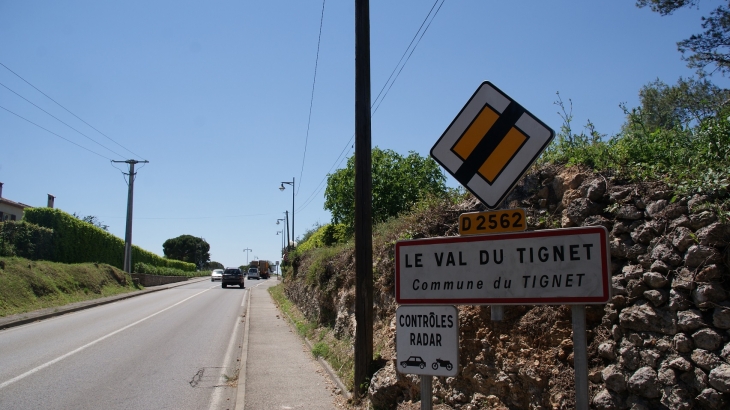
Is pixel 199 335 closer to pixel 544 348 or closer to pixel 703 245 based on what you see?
pixel 544 348

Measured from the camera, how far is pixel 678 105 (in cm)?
1159

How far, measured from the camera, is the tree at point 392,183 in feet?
50.4

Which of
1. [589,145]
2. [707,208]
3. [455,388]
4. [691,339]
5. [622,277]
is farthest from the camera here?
[589,145]

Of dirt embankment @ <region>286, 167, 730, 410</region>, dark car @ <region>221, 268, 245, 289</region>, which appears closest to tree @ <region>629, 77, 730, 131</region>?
dirt embankment @ <region>286, 167, 730, 410</region>

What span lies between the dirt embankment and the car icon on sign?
1.66m

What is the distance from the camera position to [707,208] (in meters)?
3.92

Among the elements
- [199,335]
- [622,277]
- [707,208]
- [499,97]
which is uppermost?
[499,97]

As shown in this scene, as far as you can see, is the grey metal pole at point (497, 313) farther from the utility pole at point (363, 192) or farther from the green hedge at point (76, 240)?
the green hedge at point (76, 240)

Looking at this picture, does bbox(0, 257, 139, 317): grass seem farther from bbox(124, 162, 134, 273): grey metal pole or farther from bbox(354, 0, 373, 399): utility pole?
bbox(354, 0, 373, 399): utility pole

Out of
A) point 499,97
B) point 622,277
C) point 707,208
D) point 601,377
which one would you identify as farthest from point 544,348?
point 499,97

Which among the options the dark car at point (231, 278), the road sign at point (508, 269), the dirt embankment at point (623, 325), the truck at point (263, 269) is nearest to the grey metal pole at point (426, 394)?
the road sign at point (508, 269)

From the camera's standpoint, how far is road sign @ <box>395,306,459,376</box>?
10.5 ft

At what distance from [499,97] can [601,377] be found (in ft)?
7.83

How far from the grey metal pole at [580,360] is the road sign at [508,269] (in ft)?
0.29
